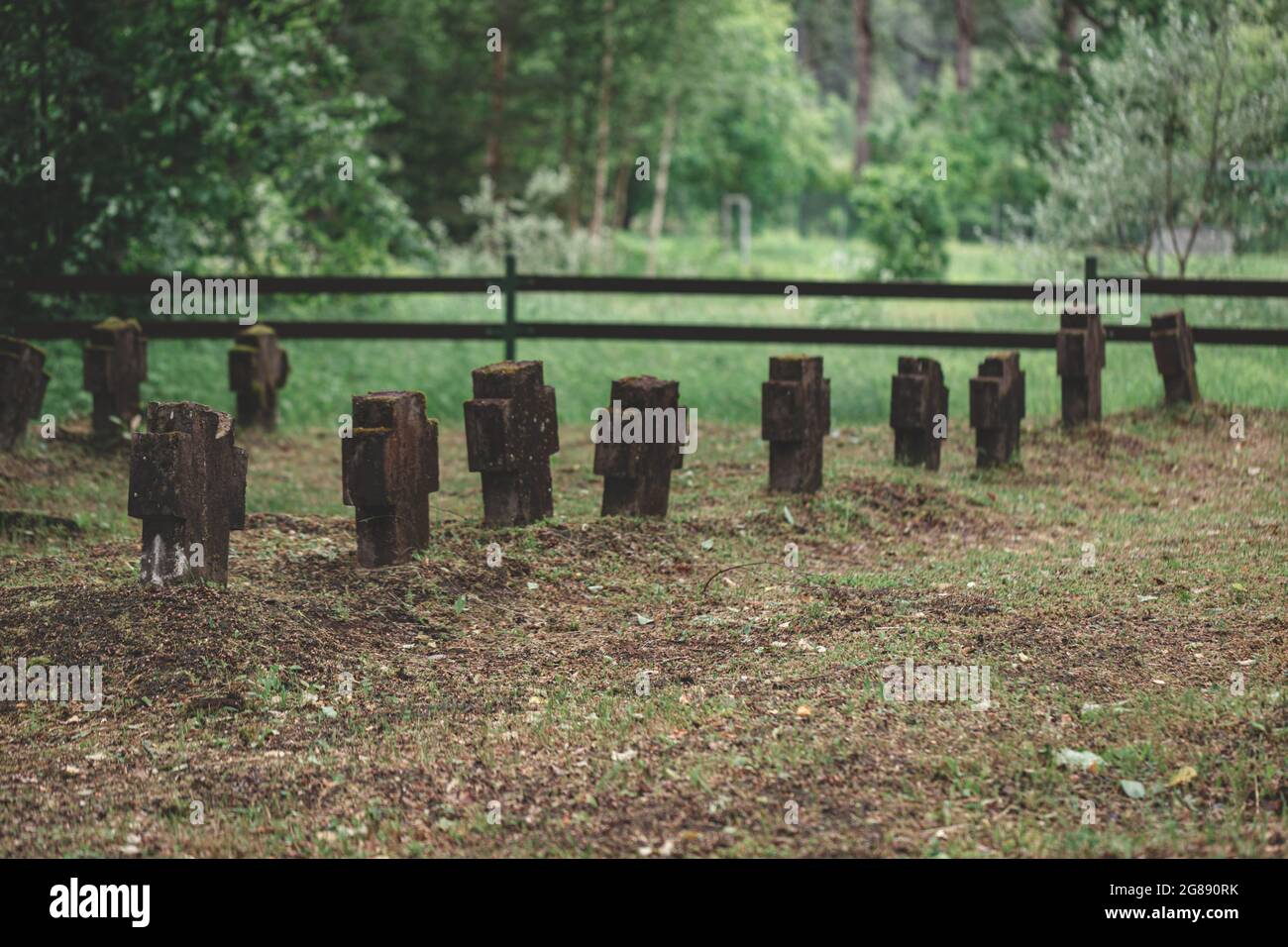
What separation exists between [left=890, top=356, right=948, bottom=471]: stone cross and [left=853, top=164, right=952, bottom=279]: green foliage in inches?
Answer: 426

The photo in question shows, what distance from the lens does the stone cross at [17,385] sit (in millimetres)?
11297

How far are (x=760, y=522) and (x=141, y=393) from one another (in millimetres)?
7905

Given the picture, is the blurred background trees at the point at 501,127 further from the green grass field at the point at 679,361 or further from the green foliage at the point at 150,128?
the green grass field at the point at 679,361

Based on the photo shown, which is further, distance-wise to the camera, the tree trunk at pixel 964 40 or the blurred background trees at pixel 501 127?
the tree trunk at pixel 964 40

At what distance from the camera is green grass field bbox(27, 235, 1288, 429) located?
14828mm

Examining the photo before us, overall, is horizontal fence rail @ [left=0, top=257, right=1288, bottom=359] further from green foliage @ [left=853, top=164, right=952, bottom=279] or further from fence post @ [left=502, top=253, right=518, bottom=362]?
green foliage @ [left=853, top=164, right=952, bottom=279]

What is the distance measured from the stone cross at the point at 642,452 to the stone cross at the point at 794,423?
0.86 metres

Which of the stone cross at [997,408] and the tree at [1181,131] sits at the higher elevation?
the tree at [1181,131]

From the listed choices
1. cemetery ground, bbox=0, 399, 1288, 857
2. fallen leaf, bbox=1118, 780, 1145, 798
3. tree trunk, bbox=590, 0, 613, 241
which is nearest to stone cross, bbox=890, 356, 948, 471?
cemetery ground, bbox=0, 399, 1288, 857

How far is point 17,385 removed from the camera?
11.3 meters

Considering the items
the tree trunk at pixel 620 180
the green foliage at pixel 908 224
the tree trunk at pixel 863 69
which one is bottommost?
the green foliage at pixel 908 224

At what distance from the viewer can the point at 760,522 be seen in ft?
31.7

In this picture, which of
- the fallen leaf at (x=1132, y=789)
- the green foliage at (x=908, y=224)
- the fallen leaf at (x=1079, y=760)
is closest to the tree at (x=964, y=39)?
the green foliage at (x=908, y=224)

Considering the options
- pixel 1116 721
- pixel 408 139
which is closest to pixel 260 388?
pixel 1116 721
